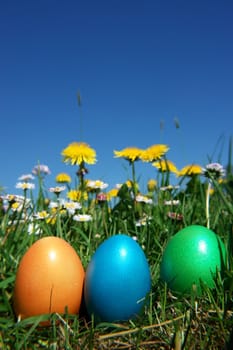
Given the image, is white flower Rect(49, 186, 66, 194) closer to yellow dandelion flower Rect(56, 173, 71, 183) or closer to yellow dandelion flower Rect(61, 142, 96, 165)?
yellow dandelion flower Rect(61, 142, 96, 165)

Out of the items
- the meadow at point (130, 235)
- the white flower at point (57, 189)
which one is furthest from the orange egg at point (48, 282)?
the white flower at point (57, 189)

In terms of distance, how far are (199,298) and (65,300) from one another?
0.42 metres

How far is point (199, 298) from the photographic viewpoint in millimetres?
1546

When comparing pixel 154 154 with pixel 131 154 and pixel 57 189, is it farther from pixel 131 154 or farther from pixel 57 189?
pixel 57 189

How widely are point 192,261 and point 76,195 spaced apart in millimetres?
1210

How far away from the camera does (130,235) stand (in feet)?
7.73

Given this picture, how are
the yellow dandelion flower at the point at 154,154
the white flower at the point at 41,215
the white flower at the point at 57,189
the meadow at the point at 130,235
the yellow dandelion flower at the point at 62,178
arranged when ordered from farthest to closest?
the yellow dandelion flower at the point at 62,178, the yellow dandelion flower at the point at 154,154, the white flower at the point at 57,189, the white flower at the point at 41,215, the meadow at the point at 130,235

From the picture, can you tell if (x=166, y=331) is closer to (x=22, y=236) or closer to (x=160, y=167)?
(x=22, y=236)

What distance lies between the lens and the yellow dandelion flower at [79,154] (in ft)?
8.80

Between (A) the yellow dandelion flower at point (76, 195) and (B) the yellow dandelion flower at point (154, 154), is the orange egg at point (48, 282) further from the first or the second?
(B) the yellow dandelion flower at point (154, 154)

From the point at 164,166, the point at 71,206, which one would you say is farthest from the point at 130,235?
the point at 164,166

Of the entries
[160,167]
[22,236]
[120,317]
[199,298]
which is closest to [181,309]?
[199,298]

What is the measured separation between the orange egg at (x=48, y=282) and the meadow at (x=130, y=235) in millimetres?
46

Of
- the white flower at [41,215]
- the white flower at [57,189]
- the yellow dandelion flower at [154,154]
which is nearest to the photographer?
the white flower at [41,215]
